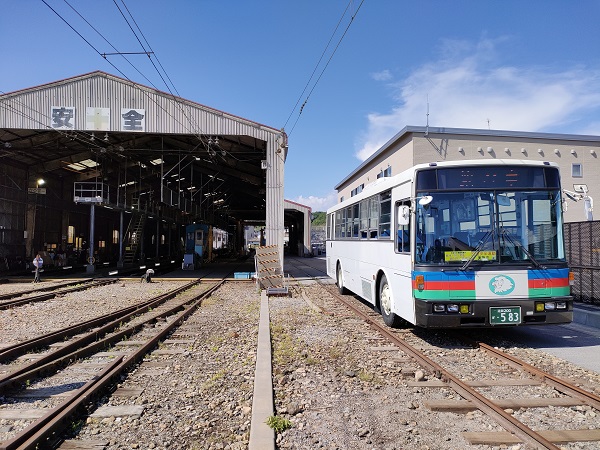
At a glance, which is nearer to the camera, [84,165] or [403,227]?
[403,227]

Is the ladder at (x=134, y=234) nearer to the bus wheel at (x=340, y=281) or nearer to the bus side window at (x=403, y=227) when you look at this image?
the bus wheel at (x=340, y=281)

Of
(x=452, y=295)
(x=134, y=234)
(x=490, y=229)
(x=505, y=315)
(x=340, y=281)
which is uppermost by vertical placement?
(x=134, y=234)

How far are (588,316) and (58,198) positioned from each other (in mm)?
30349

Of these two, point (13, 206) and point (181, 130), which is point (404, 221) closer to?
point (181, 130)

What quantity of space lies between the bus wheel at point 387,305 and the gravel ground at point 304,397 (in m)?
0.50

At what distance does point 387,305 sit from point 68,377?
584 centimetres

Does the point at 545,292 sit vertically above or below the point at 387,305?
above

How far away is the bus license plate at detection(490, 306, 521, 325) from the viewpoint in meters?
6.67

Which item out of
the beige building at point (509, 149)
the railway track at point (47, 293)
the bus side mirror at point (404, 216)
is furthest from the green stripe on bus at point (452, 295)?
the beige building at point (509, 149)


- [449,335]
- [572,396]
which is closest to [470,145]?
[449,335]

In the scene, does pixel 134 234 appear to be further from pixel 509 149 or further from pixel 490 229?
pixel 490 229

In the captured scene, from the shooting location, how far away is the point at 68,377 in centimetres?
565

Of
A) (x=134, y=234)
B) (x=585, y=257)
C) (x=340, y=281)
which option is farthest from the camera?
(x=134, y=234)

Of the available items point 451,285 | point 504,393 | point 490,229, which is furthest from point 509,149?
point 504,393
